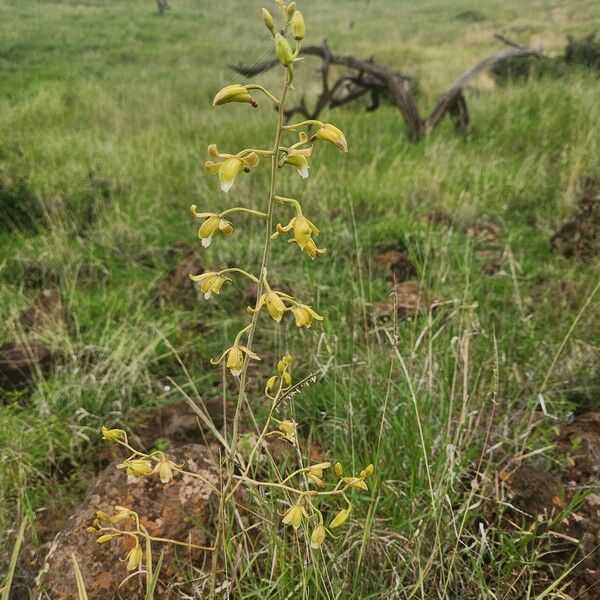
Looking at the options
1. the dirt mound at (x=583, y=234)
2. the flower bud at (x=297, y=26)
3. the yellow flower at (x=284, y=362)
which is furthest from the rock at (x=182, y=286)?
the flower bud at (x=297, y=26)

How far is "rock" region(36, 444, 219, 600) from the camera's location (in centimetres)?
161

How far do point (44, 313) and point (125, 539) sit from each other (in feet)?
5.94

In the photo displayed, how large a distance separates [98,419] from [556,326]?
7.64 ft

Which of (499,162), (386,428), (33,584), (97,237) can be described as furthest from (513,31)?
(33,584)

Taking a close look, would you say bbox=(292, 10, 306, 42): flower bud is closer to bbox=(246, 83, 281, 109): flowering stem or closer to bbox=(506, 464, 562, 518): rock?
bbox=(246, 83, 281, 109): flowering stem

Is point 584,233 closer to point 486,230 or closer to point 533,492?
point 486,230

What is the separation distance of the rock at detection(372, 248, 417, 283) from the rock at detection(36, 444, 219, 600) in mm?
2139

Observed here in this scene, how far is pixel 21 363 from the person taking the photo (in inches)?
115

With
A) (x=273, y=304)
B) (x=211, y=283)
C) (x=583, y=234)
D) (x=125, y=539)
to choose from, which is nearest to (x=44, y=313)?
(x=125, y=539)

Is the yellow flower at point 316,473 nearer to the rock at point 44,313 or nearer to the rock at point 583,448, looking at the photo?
the rock at point 583,448

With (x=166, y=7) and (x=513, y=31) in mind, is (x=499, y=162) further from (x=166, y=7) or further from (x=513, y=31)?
(x=166, y=7)

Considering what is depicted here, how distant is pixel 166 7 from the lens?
16.9 m

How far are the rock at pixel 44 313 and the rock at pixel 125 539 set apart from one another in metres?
1.57

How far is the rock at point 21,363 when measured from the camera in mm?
2908
